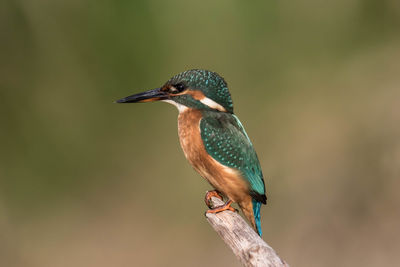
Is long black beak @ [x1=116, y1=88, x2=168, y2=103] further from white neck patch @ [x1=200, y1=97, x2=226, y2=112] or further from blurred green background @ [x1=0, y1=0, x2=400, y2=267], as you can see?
blurred green background @ [x1=0, y1=0, x2=400, y2=267]

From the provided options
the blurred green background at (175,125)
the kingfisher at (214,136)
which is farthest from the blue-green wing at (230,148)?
the blurred green background at (175,125)

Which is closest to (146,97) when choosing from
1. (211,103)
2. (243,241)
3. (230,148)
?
(211,103)

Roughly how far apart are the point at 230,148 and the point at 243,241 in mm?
475

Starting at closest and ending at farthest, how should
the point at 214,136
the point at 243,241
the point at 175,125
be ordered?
the point at 243,241
the point at 214,136
the point at 175,125

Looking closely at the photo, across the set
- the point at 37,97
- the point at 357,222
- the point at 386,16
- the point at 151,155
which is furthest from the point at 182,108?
the point at 386,16

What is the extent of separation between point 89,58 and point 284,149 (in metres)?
1.35

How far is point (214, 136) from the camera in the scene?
80.1 inches

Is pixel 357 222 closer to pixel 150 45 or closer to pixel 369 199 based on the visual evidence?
pixel 369 199

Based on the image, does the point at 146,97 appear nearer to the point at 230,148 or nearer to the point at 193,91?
the point at 193,91

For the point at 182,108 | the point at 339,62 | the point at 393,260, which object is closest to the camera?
the point at 182,108

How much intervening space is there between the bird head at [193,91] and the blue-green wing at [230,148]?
0.21ft

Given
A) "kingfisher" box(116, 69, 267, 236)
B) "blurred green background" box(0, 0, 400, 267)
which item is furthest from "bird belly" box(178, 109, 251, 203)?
"blurred green background" box(0, 0, 400, 267)

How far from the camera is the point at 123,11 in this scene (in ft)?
10.9

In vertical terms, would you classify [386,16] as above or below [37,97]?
below
